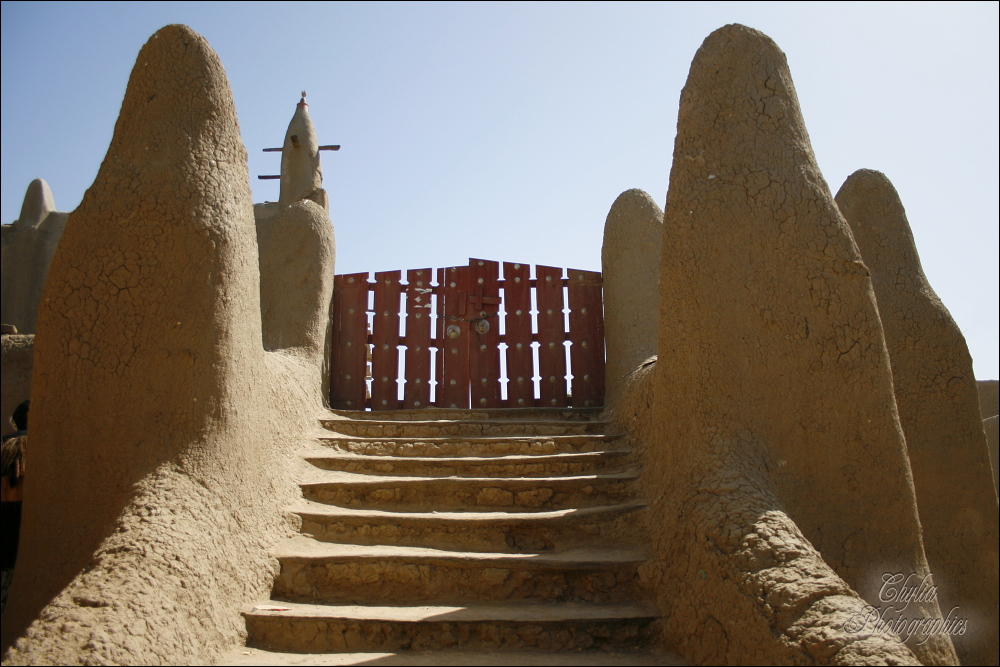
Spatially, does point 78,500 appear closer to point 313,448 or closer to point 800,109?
point 313,448

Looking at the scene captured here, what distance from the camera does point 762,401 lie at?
3418mm

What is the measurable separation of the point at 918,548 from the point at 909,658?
107 centimetres

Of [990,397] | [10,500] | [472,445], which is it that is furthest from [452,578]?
[990,397]

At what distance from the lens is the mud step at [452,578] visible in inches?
135

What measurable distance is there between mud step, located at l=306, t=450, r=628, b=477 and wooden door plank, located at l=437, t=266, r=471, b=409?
197 cm

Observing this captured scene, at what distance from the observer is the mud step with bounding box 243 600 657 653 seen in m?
3.07

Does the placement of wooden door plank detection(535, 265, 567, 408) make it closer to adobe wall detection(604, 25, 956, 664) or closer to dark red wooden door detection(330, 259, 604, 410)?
dark red wooden door detection(330, 259, 604, 410)

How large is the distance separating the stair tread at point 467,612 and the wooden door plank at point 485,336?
327 cm

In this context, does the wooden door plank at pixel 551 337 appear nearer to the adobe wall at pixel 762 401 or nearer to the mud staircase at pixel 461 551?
the mud staircase at pixel 461 551

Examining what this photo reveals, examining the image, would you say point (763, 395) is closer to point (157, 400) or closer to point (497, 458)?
point (497, 458)

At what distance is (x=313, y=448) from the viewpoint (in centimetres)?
471

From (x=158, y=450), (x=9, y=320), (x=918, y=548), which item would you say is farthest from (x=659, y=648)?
(x=9, y=320)

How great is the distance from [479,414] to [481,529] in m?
2.15

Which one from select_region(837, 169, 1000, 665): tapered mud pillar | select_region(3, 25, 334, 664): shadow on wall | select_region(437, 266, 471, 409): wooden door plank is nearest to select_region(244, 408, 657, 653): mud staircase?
select_region(3, 25, 334, 664): shadow on wall
